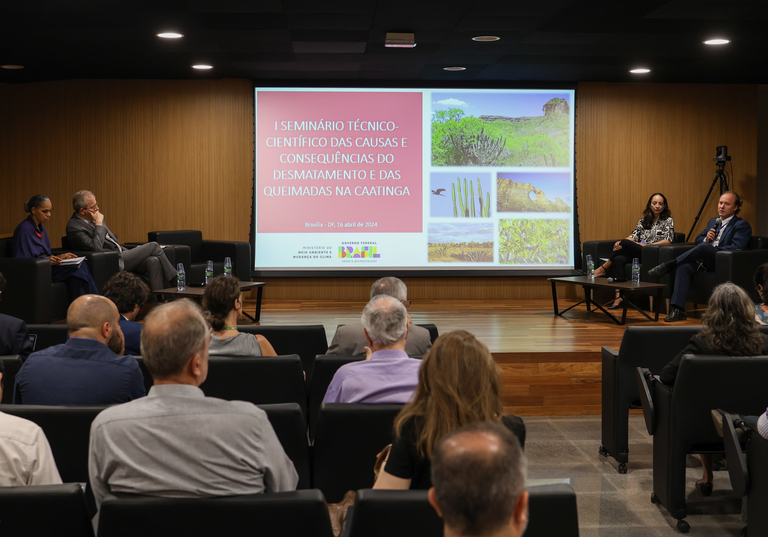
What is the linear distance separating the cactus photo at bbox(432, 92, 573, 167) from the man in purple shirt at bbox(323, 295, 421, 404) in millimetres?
6277

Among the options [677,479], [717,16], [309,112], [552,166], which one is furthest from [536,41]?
[677,479]

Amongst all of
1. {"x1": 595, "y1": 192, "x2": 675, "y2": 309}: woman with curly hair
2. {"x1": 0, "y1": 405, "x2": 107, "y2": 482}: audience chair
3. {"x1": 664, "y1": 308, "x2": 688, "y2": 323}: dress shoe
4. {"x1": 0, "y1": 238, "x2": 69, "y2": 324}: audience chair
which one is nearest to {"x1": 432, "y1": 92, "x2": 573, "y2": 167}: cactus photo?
{"x1": 595, "y1": 192, "x2": 675, "y2": 309}: woman with curly hair

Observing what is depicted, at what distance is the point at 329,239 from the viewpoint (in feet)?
28.6

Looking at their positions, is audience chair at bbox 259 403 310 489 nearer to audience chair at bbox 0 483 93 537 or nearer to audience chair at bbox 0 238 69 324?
audience chair at bbox 0 483 93 537

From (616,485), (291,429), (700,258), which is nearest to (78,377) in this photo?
(291,429)

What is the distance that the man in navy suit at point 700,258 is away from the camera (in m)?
6.88

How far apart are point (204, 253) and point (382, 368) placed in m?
6.20

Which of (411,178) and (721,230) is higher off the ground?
(411,178)

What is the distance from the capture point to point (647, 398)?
3.39 m

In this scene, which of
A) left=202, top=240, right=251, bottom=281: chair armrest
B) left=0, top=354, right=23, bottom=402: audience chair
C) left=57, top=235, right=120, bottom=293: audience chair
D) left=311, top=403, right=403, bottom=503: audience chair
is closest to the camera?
left=311, top=403, right=403, bottom=503: audience chair

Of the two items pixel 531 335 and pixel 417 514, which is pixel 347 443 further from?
pixel 531 335

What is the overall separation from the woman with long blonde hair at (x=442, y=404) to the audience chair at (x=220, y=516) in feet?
1.09

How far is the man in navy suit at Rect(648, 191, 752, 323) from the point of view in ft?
22.6

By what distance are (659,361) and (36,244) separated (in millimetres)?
5349
